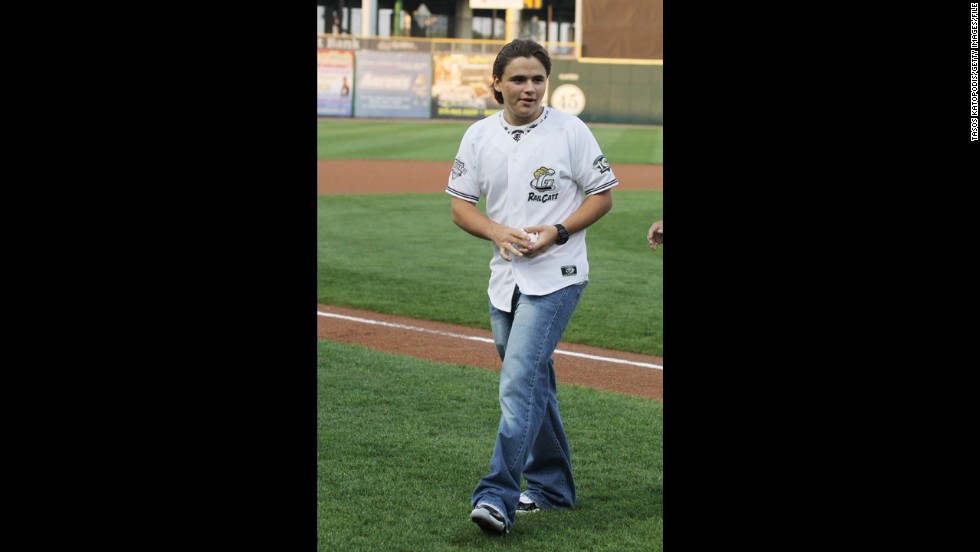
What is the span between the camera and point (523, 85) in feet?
15.0

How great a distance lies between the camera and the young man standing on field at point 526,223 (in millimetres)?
4578

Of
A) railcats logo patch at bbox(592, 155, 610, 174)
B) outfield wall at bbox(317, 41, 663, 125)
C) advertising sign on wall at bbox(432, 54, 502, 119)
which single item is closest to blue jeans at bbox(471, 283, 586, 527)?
railcats logo patch at bbox(592, 155, 610, 174)

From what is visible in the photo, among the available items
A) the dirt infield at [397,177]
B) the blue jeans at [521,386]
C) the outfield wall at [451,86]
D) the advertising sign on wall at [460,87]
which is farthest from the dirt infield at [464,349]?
the advertising sign on wall at [460,87]

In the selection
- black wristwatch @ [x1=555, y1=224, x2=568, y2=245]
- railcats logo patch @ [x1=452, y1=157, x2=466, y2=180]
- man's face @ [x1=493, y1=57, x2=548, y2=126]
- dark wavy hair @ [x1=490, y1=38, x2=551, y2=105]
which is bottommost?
black wristwatch @ [x1=555, y1=224, x2=568, y2=245]

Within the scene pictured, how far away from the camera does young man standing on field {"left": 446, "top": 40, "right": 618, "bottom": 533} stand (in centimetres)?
458

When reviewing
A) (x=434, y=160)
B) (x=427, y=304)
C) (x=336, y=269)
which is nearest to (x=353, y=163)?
(x=434, y=160)

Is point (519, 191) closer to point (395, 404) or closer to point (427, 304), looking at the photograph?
point (395, 404)

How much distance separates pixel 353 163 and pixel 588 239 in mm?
12896

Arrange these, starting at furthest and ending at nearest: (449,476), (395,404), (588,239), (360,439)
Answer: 1. (588,239)
2. (395,404)
3. (360,439)
4. (449,476)

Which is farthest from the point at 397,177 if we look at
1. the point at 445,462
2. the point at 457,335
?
the point at 445,462

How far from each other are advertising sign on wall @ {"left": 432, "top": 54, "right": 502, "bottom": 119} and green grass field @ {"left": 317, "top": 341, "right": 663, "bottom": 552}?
128 ft

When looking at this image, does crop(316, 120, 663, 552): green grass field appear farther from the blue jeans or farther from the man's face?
the man's face

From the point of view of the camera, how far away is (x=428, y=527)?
15.7 feet

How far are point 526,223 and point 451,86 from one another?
42.9 meters
